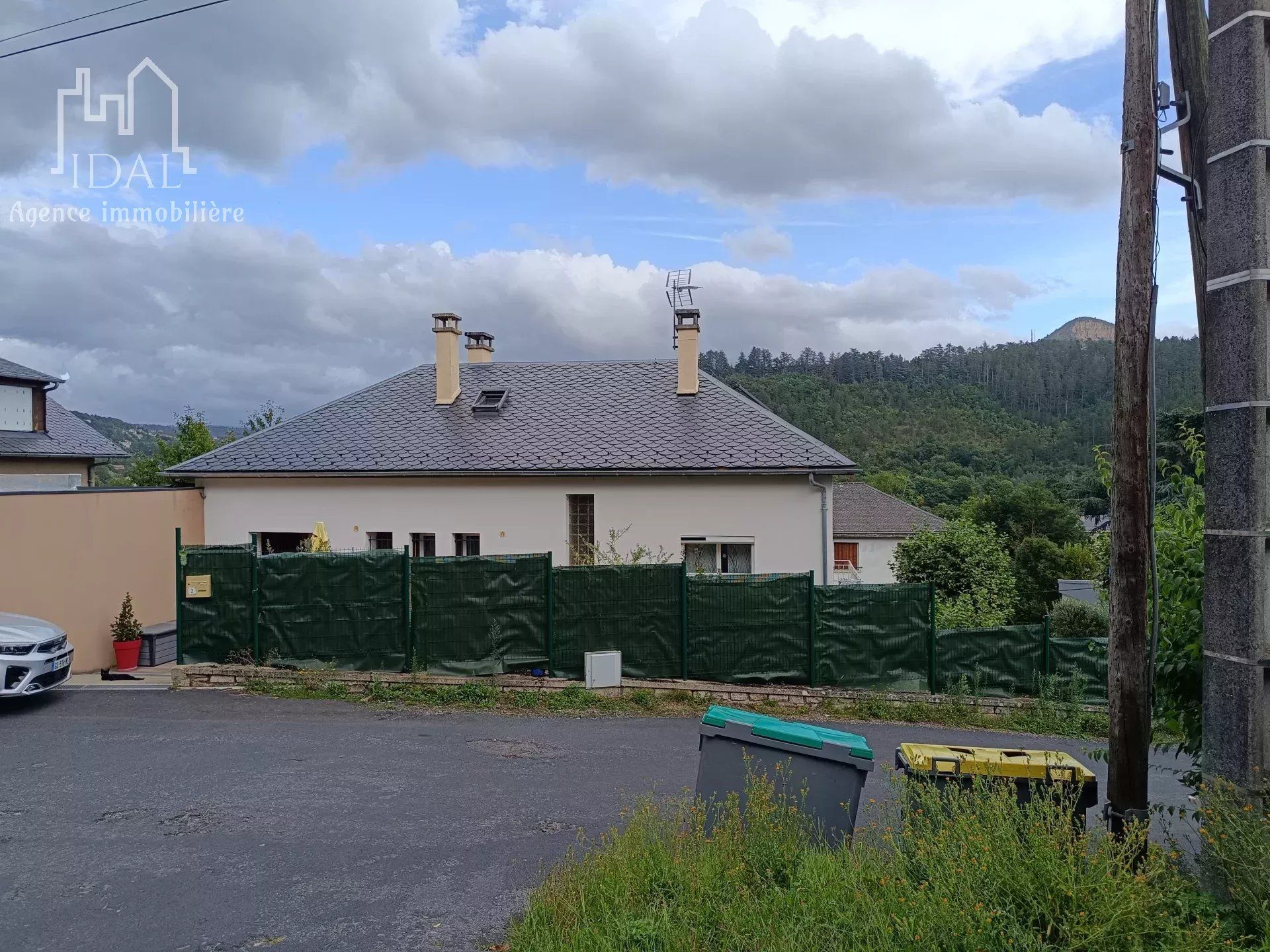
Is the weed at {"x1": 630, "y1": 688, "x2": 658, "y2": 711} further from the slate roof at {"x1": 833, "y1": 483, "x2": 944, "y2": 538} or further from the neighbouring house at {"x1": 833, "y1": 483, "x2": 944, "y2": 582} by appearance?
the slate roof at {"x1": 833, "y1": 483, "x2": 944, "y2": 538}

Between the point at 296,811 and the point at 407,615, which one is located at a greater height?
the point at 407,615

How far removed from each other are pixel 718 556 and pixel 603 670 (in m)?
5.76

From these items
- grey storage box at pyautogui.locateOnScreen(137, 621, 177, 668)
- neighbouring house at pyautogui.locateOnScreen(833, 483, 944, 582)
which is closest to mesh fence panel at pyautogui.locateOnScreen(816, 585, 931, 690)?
grey storage box at pyautogui.locateOnScreen(137, 621, 177, 668)

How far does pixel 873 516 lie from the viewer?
4650 centimetres

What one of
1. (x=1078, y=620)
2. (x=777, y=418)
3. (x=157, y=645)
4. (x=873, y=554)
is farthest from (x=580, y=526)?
(x=873, y=554)

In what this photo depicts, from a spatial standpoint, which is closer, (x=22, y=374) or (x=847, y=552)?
(x=22, y=374)

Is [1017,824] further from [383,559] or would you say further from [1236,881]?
[383,559]

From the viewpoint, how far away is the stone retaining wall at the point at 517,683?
12797 millimetres

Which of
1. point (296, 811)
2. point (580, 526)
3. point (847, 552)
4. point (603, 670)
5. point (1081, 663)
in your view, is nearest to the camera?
point (296, 811)

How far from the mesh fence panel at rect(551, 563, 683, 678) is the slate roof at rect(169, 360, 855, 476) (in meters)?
4.42

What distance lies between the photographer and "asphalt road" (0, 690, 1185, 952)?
5711mm

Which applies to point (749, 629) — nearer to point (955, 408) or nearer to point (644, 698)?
point (644, 698)

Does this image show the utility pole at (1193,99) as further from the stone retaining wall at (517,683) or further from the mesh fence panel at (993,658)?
the mesh fence panel at (993,658)

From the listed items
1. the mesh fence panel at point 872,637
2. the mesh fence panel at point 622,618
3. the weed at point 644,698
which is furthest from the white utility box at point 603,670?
the mesh fence panel at point 872,637
